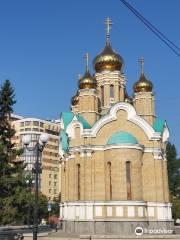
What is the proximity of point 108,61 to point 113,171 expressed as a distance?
1075 centimetres

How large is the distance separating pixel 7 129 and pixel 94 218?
978cm

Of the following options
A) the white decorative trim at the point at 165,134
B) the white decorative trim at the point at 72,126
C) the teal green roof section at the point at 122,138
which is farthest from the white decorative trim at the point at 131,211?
the white decorative trim at the point at 165,134

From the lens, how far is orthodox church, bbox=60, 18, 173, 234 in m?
28.2

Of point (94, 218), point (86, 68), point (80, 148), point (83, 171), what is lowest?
point (94, 218)

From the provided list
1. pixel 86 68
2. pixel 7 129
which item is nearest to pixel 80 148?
pixel 7 129

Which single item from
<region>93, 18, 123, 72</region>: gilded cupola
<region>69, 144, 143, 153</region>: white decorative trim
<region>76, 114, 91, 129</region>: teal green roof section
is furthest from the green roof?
<region>93, 18, 123, 72</region>: gilded cupola

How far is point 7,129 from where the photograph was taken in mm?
30797

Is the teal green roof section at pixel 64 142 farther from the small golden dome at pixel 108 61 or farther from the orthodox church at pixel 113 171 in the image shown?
the small golden dome at pixel 108 61

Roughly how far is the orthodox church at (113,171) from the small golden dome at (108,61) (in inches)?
78.2

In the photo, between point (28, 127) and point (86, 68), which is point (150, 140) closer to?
point (86, 68)

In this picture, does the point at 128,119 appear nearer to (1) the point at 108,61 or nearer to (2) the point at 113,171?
(2) the point at 113,171

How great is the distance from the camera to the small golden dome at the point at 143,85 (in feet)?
114

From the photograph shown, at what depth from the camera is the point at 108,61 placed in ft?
113

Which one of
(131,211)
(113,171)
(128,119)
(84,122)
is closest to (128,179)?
(113,171)
